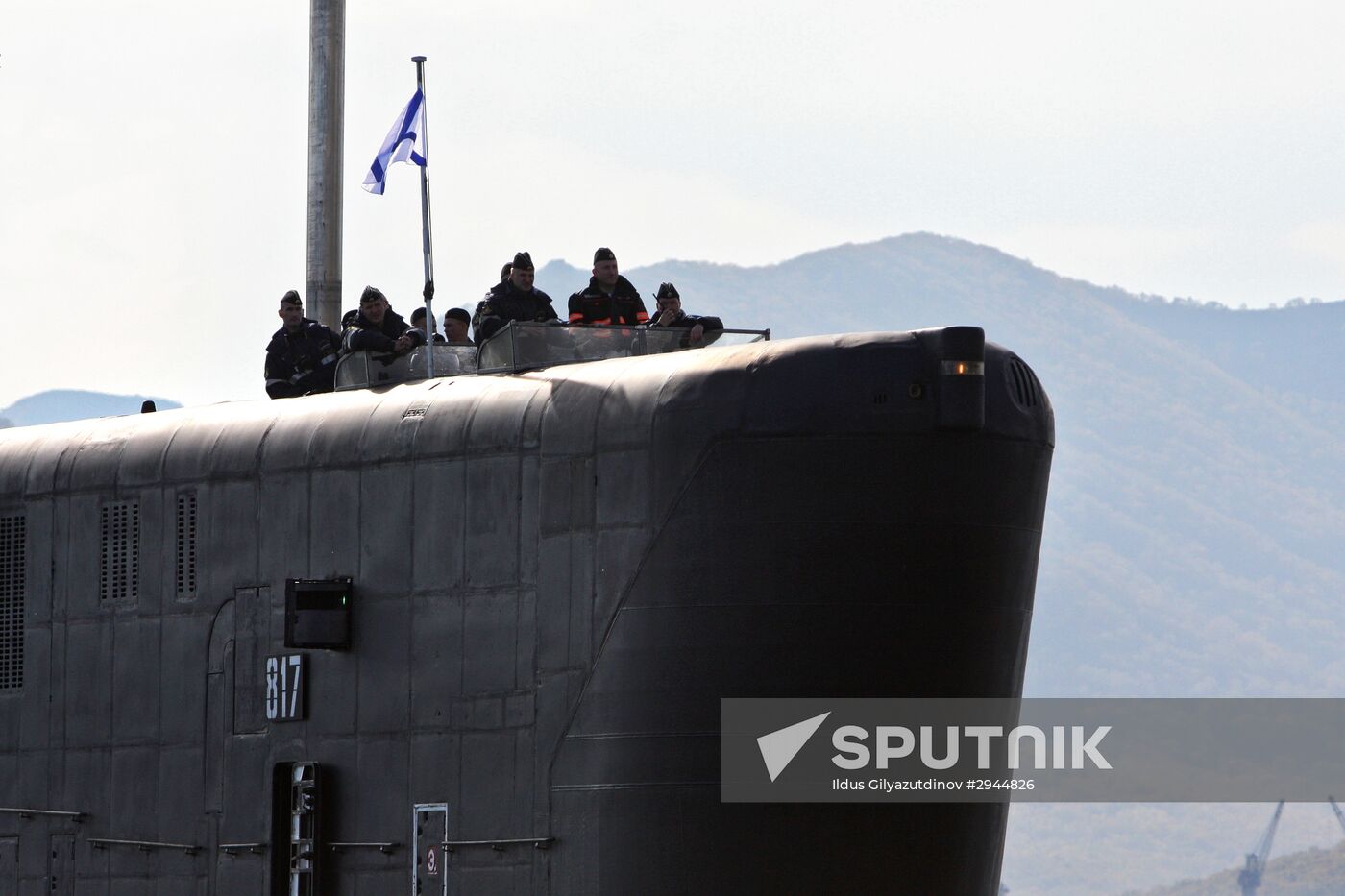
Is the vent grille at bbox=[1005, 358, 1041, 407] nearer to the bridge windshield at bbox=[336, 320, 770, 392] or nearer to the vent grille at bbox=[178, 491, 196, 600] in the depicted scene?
the bridge windshield at bbox=[336, 320, 770, 392]

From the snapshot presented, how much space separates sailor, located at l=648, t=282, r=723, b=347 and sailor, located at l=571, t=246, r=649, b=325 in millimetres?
211

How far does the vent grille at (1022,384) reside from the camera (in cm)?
1383

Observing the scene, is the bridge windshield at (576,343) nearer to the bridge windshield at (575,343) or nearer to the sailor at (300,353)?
the bridge windshield at (575,343)

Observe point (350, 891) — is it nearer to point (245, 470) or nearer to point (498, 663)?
point (498, 663)

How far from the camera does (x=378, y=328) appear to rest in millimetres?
17969

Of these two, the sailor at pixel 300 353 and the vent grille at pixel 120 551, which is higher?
the sailor at pixel 300 353

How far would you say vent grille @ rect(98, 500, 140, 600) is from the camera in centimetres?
1747

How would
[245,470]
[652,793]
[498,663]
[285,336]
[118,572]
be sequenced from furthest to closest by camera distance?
[285,336] < [118,572] < [245,470] < [498,663] < [652,793]

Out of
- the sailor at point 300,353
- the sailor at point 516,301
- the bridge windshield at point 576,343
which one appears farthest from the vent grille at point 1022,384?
the sailor at point 300,353

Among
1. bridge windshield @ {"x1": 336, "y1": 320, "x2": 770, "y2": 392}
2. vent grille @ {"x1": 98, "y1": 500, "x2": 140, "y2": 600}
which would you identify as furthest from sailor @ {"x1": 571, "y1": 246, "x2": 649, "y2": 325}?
vent grille @ {"x1": 98, "y1": 500, "x2": 140, "y2": 600}

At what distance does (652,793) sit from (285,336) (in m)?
→ 7.19

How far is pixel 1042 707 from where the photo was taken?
564 inches

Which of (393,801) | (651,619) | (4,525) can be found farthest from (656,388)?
(4,525)

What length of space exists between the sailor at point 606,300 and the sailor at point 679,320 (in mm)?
211
